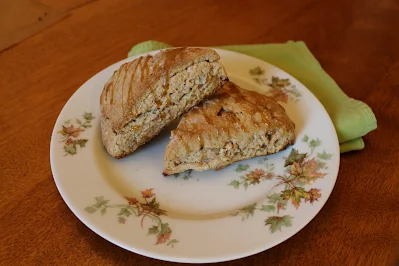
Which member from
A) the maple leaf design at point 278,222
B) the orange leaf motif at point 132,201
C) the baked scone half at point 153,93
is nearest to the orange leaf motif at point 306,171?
the maple leaf design at point 278,222

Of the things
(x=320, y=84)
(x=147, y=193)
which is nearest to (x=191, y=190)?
(x=147, y=193)

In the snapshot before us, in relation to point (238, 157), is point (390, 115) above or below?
below

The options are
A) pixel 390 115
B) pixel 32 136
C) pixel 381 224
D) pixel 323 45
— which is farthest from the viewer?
pixel 323 45

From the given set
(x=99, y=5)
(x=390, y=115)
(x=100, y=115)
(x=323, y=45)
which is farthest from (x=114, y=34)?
(x=390, y=115)

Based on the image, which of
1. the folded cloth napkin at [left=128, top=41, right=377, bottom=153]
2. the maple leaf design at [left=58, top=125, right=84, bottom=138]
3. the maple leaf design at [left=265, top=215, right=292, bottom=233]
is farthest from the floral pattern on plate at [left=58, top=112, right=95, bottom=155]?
the maple leaf design at [left=265, top=215, right=292, bottom=233]

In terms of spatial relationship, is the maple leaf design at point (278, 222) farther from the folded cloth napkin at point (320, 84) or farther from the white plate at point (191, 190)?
the folded cloth napkin at point (320, 84)

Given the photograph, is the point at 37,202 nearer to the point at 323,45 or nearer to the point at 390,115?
the point at 390,115
